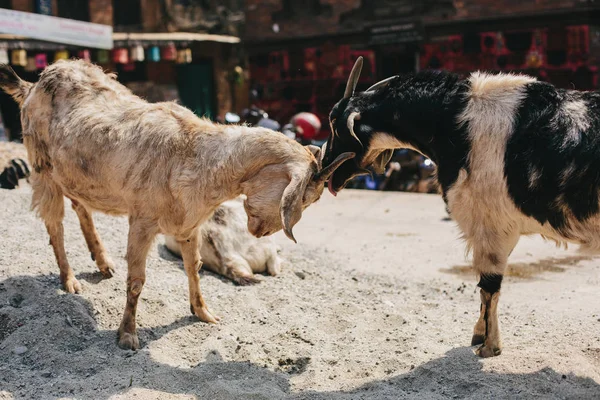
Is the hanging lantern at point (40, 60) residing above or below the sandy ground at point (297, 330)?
above

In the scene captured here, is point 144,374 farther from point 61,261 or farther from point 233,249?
point 233,249

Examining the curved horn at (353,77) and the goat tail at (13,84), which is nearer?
the curved horn at (353,77)

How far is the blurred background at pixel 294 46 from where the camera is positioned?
16.8m

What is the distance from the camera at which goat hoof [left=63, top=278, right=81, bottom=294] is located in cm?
587

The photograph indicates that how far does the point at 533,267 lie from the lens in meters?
7.89

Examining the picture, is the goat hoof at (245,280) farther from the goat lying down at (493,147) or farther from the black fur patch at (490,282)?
the black fur patch at (490,282)

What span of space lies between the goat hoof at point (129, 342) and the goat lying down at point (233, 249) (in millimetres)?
1637

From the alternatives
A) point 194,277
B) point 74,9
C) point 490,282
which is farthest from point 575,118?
point 74,9

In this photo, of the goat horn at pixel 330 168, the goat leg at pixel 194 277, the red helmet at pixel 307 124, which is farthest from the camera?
the red helmet at pixel 307 124

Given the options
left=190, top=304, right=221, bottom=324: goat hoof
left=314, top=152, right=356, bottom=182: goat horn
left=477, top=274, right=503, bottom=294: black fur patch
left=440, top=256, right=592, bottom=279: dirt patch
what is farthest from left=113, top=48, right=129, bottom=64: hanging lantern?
left=477, top=274, right=503, bottom=294: black fur patch

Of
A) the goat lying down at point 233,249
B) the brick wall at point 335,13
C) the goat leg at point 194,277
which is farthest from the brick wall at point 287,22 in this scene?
the goat leg at point 194,277

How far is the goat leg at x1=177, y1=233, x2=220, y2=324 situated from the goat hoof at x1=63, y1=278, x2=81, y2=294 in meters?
0.94

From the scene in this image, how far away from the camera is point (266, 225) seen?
197 inches

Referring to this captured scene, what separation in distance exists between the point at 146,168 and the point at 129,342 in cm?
127
